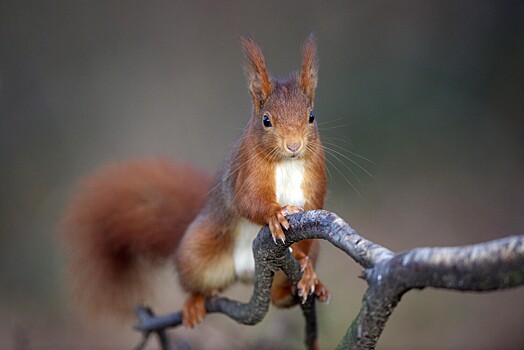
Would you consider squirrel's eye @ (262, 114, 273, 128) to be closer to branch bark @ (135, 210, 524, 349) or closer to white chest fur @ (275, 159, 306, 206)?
white chest fur @ (275, 159, 306, 206)

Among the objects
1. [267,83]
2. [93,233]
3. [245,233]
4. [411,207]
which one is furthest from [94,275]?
[411,207]

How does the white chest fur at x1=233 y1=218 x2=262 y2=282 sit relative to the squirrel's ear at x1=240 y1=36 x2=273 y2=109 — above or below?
below

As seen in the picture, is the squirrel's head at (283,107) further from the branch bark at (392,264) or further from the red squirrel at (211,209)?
the branch bark at (392,264)

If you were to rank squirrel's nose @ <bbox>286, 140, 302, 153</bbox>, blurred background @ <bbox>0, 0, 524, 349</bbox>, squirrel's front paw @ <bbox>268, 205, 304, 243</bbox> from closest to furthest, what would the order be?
squirrel's front paw @ <bbox>268, 205, 304, 243</bbox>
squirrel's nose @ <bbox>286, 140, 302, 153</bbox>
blurred background @ <bbox>0, 0, 524, 349</bbox>

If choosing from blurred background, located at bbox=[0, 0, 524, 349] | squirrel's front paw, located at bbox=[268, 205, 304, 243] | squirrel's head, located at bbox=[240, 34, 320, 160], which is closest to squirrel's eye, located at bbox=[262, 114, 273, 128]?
squirrel's head, located at bbox=[240, 34, 320, 160]

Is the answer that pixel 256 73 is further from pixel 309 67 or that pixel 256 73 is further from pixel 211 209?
Result: pixel 211 209

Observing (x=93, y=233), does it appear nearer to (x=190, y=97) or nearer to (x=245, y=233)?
(x=245, y=233)
